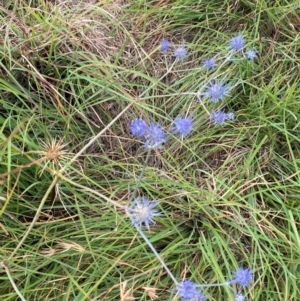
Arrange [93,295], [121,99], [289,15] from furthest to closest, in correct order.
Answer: [289,15] → [121,99] → [93,295]

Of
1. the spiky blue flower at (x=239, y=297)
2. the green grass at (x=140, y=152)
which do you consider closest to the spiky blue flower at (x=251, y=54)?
the green grass at (x=140, y=152)

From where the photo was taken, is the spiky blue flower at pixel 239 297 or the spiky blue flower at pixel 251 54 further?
the spiky blue flower at pixel 251 54

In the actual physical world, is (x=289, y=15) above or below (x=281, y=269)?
above

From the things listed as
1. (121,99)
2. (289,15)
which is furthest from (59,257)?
(289,15)

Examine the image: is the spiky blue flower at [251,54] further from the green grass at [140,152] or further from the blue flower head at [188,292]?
the blue flower head at [188,292]

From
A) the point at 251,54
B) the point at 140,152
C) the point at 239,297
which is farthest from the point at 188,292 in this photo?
the point at 251,54

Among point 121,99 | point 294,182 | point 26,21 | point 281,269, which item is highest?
point 26,21

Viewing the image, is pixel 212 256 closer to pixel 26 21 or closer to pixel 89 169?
Result: pixel 89 169

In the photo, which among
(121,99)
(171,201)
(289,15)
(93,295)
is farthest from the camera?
(289,15)

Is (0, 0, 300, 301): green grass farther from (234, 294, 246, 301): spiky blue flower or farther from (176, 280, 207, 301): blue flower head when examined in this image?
(176, 280, 207, 301): blue flower head
